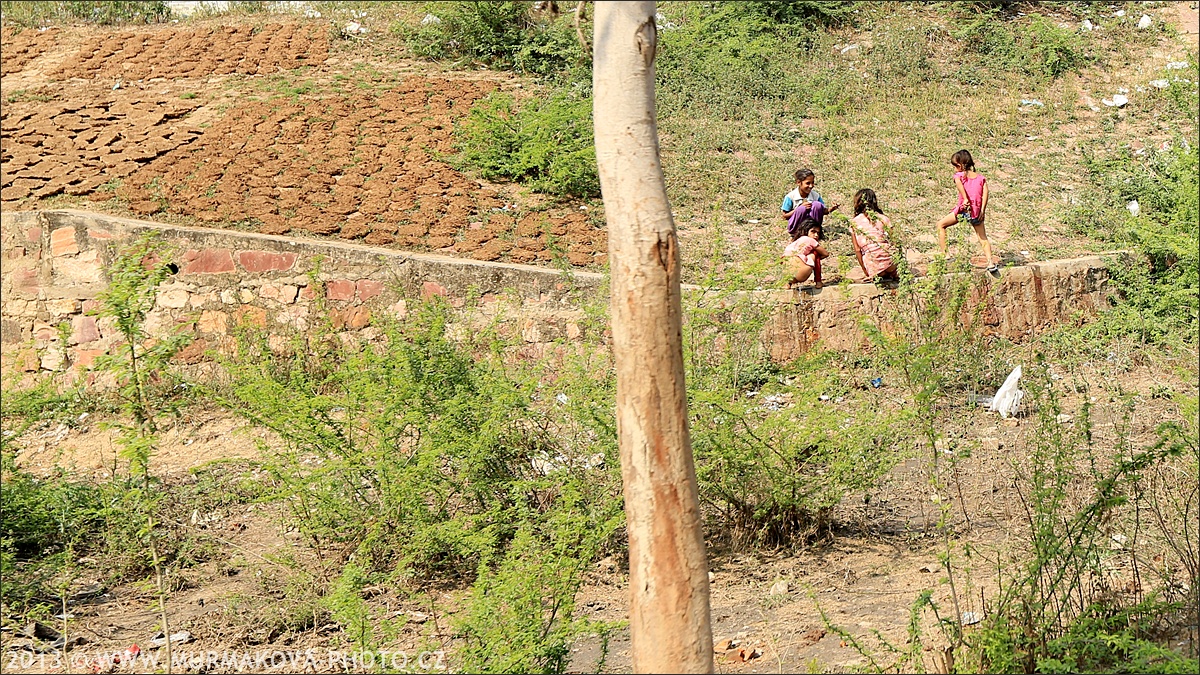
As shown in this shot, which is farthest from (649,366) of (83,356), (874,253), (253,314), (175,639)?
(83,356)

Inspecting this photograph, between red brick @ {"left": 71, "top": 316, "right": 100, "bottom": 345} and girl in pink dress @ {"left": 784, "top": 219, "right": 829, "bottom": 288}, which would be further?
red brick @ {"left": 71, "top": 316, "right": 100, "bottom": 345}

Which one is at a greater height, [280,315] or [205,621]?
[280,315]

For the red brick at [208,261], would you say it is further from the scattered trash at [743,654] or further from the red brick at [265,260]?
the scattered trash at [743,654]

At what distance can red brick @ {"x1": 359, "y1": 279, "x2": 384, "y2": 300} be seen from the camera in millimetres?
9070

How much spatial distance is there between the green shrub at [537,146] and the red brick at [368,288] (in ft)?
6.72

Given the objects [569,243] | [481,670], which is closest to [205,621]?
[481,670]

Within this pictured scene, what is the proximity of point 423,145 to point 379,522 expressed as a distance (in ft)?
20.2

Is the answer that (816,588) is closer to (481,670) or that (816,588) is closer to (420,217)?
(481,670)

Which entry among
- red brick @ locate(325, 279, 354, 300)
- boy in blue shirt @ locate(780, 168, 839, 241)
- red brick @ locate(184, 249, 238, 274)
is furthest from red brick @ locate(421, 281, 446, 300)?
boy in blue shirt @ locate(780, 168, 839, 241)

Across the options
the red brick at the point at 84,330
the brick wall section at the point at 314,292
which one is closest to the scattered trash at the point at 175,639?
the brick wall section at the point at 314,292

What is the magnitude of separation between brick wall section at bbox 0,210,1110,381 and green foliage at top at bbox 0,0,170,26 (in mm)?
5687

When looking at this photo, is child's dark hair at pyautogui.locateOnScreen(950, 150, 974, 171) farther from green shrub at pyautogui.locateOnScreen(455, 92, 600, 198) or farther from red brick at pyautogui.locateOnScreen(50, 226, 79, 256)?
red brick at pyautogui.locateOnScreen(50, 226, 79, 256)

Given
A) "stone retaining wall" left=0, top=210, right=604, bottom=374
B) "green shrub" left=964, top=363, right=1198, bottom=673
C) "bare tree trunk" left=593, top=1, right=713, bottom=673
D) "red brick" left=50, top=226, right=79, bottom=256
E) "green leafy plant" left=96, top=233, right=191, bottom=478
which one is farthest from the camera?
"red brick" left=50, top=226, right=79, bottom=256

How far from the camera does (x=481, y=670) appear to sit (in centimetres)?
405
